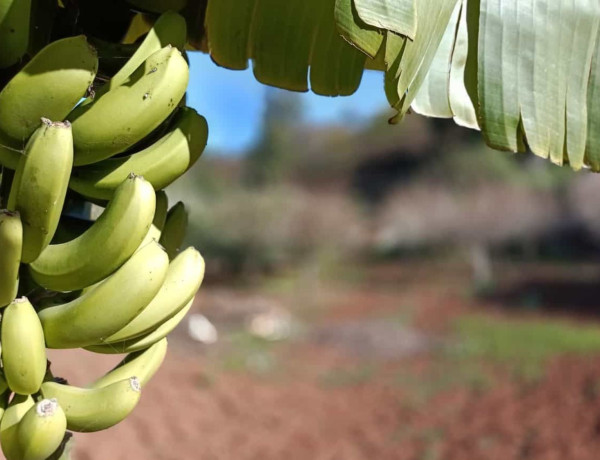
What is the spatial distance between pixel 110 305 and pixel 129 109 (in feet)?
0.77

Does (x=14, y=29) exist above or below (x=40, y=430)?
above

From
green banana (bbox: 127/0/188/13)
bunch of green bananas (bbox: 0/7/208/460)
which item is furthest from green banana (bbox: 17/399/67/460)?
green banana (bbox: 127/0/188/13)

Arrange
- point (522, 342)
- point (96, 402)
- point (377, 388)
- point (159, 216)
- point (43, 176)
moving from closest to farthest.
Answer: point (43, 176)
point (96, 402)
point (159, 216)
point (377, 388)
point (522, 342)

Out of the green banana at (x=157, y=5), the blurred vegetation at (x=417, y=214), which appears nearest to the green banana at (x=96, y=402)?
the green banana at (x=157, y=5)

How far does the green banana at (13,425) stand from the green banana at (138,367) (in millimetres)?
126

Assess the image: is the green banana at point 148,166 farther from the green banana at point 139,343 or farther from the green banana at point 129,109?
the green banana at point 139,343

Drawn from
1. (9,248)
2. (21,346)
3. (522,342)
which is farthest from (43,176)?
(522,342)

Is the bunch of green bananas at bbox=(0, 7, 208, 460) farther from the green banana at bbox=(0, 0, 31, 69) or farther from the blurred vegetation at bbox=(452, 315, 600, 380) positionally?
the blurred vegetation at bbox=(452, 315, 600, 380)

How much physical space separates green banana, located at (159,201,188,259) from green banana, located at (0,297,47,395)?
27 centimetres

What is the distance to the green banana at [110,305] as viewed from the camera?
75 centimetres

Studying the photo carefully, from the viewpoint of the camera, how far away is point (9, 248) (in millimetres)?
689

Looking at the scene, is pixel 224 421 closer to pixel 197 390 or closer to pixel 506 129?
pixel 197 390

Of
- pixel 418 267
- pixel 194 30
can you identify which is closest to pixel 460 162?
pixel 418 267

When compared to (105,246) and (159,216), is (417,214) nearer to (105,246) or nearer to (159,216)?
(159,216)
